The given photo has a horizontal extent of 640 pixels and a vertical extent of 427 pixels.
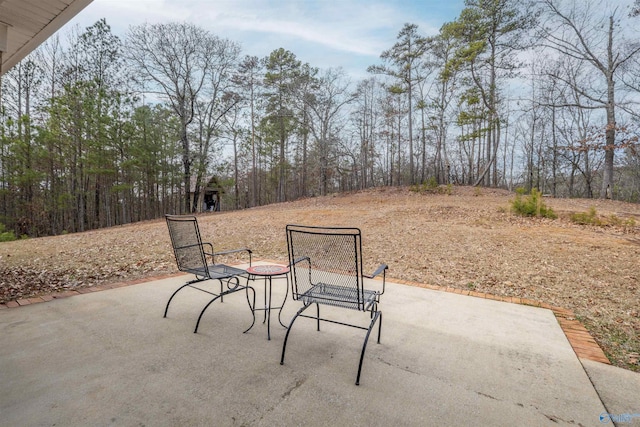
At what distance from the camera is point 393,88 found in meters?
16.4

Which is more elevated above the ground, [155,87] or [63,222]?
[155,87]

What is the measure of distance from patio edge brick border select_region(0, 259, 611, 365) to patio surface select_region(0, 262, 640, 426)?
10 cm

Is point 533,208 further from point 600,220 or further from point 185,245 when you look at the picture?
point 185,245

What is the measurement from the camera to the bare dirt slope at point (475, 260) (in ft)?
10.4

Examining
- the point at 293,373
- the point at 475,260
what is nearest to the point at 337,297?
the point at 293,373

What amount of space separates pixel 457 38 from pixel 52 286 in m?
17.8

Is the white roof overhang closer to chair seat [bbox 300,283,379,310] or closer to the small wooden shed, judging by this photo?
chair seat [bbox 300,283,379,310]

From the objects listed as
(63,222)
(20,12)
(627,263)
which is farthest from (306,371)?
(63,222)

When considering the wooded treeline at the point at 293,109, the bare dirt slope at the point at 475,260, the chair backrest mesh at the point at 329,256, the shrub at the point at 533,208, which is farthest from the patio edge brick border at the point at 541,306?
the wooded treeline at the point at 293,109

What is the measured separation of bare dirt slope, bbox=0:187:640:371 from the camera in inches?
125

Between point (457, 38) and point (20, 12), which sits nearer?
point (20, 12)

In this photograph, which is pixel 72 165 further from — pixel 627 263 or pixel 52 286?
pixel 627 263

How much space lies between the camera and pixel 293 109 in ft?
53.6

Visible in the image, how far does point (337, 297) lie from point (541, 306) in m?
2.49
